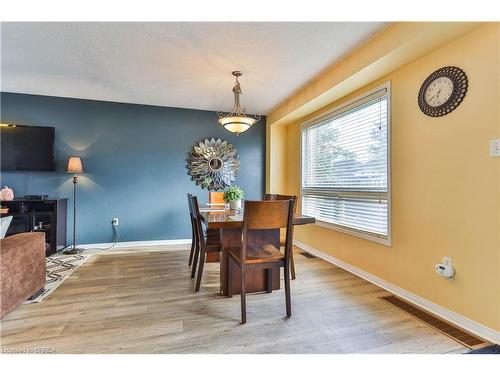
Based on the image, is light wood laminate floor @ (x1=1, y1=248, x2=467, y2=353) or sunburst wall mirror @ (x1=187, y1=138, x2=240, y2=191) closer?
light wood laminate floor @ (x1=1, y1=248, x2=467, y2=353)

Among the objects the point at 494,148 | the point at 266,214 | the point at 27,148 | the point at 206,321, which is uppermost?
the point at 27,148

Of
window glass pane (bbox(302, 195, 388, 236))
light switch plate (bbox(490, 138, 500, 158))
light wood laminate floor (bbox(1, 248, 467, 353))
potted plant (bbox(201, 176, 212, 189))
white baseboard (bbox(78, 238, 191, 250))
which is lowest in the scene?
light wood laminate floor (bbox(1, 248, 467, 353))

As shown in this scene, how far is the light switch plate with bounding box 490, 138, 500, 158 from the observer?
1685 millimetres

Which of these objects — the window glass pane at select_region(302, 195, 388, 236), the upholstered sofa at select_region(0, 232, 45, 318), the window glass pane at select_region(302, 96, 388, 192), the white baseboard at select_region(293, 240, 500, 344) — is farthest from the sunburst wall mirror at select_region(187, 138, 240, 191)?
the upholstered sofa at select_region(0, 232, 45, 318)

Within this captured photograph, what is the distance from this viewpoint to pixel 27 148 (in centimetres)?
379

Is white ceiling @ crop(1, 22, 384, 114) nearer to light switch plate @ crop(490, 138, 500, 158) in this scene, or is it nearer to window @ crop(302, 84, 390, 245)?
window @ crop(302, 84, 390, 245)

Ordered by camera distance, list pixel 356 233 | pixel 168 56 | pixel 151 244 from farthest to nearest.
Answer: pixel 151 244 < pixel 356 233 < pixel 168 56

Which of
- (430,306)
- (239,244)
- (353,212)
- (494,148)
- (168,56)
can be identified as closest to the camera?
(494,148)

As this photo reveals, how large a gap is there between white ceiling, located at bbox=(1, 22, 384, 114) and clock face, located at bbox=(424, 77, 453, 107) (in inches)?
26.2

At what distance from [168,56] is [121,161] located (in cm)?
227

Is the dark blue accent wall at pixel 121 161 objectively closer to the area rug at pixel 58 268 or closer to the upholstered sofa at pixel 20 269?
the area rug at pixel 58 268

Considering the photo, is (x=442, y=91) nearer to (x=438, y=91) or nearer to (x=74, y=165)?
(x=438, y=91)

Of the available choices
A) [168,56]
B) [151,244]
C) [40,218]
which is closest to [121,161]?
[40,218]

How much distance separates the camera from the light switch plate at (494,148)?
1.68 metres
